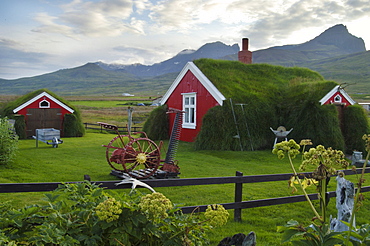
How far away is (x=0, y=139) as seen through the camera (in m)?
11.0

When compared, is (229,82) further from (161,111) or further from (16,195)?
(16,195)

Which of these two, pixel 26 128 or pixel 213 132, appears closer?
pixel 213 132

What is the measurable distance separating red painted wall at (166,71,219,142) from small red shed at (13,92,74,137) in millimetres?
10505

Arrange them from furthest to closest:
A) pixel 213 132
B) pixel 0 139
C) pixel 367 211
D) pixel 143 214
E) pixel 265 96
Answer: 1. pixel 265 96
2. pixel 213 132
3. pixel 0 139
4. pixel 367 211
5. pixel 143 214

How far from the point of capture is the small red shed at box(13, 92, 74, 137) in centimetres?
2394

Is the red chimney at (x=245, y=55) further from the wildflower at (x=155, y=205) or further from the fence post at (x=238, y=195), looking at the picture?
the wildflower at (x=155, y=205)

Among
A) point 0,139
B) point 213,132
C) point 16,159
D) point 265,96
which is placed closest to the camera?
point 0,139

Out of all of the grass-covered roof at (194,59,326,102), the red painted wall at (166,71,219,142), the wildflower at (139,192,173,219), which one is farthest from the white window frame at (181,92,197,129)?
the wildflower at (139,192,173,219)

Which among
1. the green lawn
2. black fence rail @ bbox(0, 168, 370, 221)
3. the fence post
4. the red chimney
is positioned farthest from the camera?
the red chimney

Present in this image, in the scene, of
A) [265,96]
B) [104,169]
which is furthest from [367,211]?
[265,96]

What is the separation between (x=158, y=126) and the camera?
746 inches

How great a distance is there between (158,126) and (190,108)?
2.39m

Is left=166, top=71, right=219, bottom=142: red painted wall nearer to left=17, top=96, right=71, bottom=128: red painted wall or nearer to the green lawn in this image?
the green lawn

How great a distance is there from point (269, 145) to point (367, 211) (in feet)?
29.8
